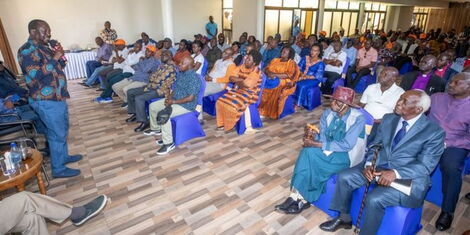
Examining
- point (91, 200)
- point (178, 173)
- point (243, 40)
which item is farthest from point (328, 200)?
point (243, 40)

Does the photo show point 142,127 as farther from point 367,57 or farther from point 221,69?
point 367,57

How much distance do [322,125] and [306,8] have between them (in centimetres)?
1138

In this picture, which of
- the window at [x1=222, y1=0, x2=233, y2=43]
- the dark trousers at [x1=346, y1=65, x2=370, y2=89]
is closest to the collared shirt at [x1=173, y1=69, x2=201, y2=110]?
the dark trousers at [x1=346, y1=65, x2=370, y2=89]

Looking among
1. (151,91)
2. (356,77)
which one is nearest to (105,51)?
(151,91)

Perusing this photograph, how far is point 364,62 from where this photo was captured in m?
6.27

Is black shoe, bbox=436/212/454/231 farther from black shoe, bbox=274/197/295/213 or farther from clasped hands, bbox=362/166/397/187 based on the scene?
black shoe, bbox=274/197/295/213

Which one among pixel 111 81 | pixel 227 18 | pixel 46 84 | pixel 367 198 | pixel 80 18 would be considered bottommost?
pixel 367 198

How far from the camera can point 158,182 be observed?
2994 mm

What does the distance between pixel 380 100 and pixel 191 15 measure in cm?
853

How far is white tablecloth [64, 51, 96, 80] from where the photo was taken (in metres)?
7.35

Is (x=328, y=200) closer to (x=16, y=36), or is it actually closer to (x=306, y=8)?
(x=16, y=36)

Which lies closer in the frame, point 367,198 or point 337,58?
point 367,198

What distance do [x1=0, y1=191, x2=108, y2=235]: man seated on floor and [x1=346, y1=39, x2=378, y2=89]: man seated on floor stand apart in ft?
19.6

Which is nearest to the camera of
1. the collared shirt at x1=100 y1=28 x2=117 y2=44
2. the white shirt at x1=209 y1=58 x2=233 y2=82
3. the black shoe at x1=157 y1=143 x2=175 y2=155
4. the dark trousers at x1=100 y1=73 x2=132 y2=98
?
the black shoe at x1=157 y1=143 x2=175 y2=155
